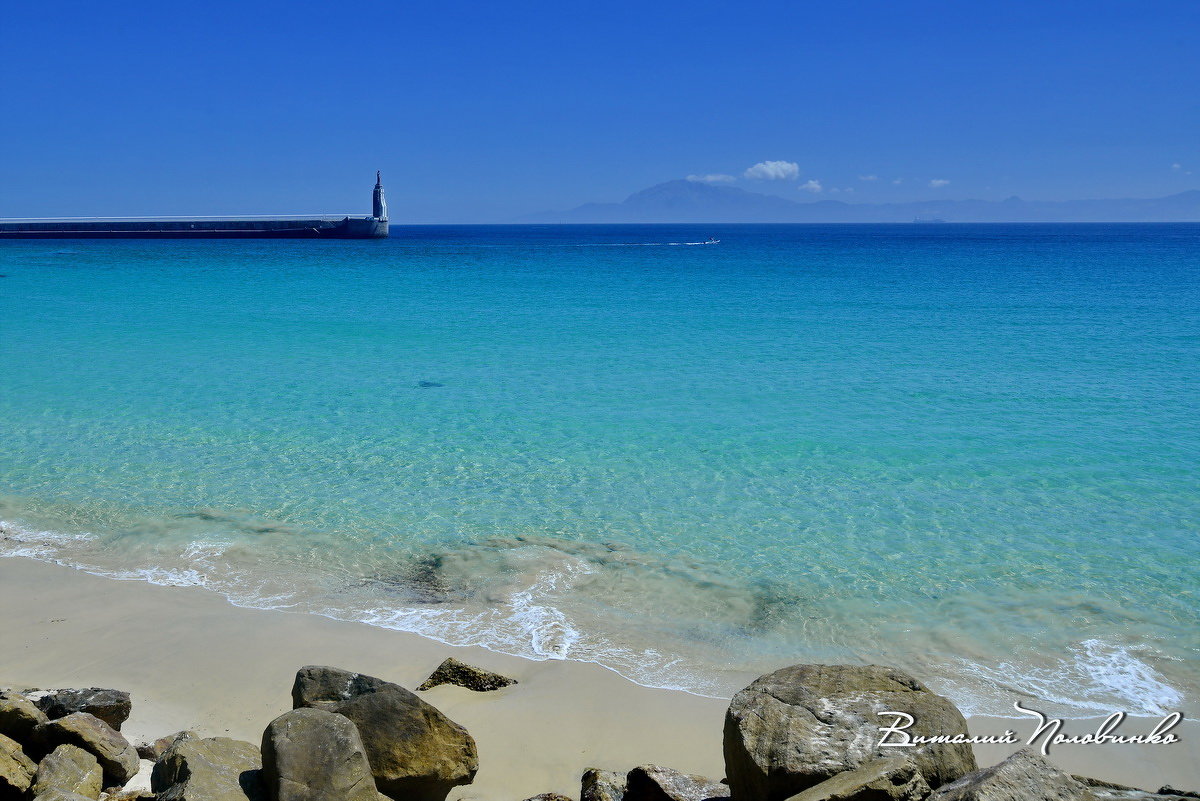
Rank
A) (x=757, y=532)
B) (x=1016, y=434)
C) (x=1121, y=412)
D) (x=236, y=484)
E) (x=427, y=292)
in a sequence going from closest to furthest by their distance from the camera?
(x=757, y=532), (x=236, y=484), (x=1016, y=434), (x=1121, y=412), (x=427, y=292)

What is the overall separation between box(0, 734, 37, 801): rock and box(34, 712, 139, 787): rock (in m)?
0.17

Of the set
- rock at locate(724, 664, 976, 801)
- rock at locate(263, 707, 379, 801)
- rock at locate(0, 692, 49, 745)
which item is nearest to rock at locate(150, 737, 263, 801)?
rock at locate(263, 707, 379, 801)

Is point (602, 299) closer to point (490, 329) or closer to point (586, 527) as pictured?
point (490, 329)

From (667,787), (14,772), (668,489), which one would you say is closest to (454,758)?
(667,787)

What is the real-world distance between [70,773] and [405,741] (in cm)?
145

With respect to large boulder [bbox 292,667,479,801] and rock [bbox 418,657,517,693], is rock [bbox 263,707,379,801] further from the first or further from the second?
rock [bbox 418,657,517,693]

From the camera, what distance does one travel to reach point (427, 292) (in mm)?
31578

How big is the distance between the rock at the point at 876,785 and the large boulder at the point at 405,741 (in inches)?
61.7

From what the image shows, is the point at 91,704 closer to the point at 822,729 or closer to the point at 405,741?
the point at 405,741

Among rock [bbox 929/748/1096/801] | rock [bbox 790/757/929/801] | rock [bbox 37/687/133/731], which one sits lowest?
rock [bbox 37/687/133/731]

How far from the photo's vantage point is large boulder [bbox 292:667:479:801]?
376 cm

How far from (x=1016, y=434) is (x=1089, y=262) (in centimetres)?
4787

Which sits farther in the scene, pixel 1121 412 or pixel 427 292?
pixel 427 292

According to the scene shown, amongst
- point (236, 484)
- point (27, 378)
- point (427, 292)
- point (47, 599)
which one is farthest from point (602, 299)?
point (47, 599)
